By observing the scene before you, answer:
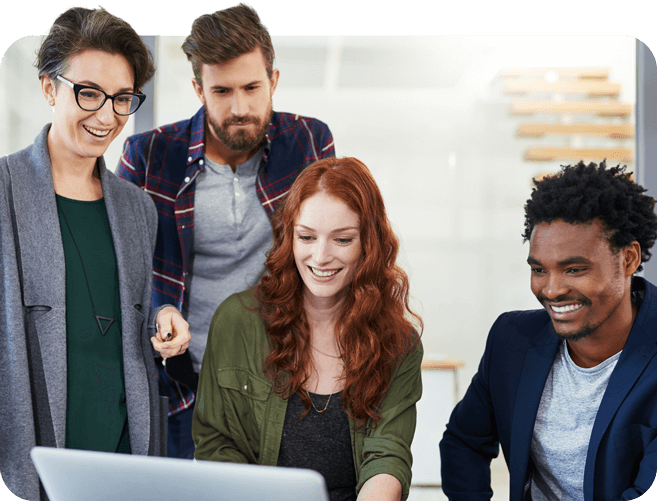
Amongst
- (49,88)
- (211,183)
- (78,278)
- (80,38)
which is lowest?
(78,278)

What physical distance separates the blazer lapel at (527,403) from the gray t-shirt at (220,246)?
910 millimetres

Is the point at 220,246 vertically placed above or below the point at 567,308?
above

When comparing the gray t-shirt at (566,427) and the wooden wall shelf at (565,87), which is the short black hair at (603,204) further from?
the wooden wall shelf at (565,87)

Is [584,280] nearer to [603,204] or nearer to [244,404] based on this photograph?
[603,204]

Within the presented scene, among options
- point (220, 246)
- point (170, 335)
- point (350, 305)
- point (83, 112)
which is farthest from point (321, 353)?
point (83, 112)

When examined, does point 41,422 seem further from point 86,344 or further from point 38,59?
point 38,59

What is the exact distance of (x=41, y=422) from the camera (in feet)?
5.28

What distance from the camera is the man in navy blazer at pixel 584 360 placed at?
1618 millimetres

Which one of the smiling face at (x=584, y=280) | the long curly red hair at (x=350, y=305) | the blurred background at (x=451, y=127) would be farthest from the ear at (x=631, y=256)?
the blurred background at (x=451, y=127)

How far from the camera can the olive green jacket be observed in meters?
1.62

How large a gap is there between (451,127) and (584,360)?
62.2 inches

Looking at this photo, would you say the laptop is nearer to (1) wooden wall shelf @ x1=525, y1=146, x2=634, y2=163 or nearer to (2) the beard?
(2) the beard

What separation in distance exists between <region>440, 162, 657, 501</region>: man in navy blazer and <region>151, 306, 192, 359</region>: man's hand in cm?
88

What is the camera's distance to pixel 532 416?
1689 millimetres
